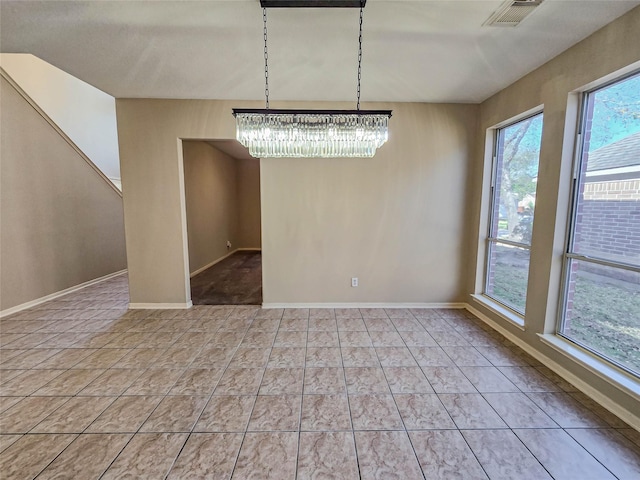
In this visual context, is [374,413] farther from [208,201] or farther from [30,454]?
[208,201]

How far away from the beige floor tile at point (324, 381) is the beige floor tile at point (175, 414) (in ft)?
2.50

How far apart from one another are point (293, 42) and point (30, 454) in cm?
316

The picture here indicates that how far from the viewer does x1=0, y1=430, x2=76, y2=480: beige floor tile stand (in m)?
1.43

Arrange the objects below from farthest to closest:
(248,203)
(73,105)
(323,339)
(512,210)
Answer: (248,203) → (73,105) → (512,210) → (323,339)

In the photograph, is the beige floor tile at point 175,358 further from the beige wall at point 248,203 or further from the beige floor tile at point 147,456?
the beige wall at point 248,203

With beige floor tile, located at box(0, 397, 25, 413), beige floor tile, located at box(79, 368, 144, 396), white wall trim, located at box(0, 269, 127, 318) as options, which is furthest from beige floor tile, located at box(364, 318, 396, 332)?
white wall trim, located at box(0, 269, 127, 318)

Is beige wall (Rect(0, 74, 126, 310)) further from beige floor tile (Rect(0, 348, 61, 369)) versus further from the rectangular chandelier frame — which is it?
the rectangular chandelier frame

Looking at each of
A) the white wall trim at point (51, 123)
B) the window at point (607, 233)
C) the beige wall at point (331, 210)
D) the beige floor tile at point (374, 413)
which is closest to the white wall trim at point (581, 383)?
the window at point (607, 233)

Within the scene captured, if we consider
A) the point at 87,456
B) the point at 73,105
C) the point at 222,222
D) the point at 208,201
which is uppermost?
the point at 73,105

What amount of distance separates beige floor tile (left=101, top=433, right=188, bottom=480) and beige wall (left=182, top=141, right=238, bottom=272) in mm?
3890

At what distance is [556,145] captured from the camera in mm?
2332

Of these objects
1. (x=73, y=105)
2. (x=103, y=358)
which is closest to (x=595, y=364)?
(x=103, y=358)

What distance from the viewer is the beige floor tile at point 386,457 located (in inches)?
56.2

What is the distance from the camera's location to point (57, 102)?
4.30m
